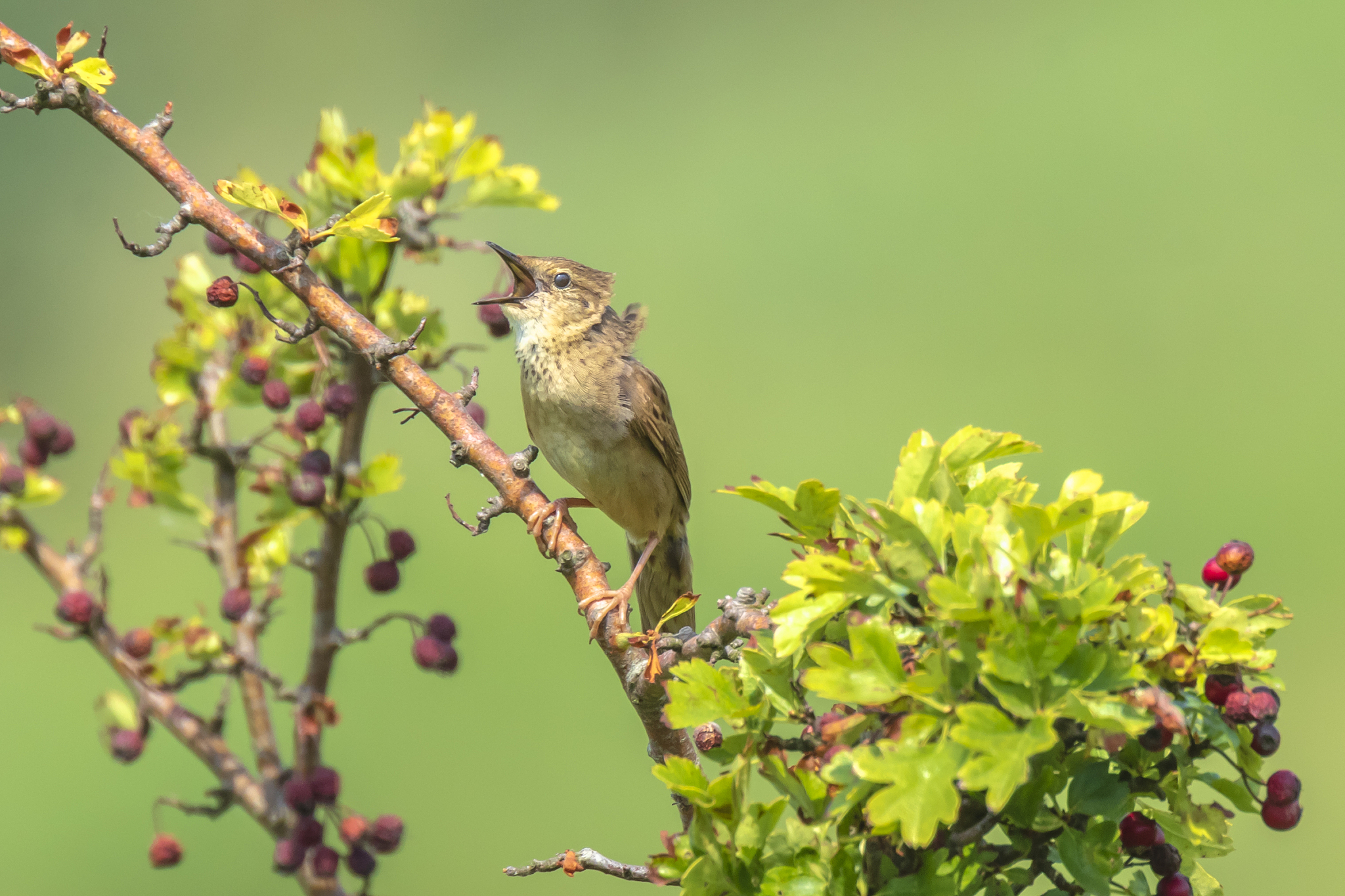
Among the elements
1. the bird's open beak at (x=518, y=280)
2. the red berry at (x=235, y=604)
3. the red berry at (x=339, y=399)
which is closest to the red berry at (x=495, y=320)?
the bird's open beak at (x=518, y=280)

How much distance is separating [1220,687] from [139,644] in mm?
1939

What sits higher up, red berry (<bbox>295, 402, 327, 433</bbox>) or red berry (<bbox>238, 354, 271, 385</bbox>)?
red berry (<bbox>238, 354, 271, 385</bbox>)

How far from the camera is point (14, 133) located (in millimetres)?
8445

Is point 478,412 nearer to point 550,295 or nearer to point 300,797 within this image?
point 550,295

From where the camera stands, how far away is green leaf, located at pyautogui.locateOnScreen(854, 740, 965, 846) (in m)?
0.99

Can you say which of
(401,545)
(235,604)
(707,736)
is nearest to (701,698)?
Result: (707,736)

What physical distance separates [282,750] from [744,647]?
4075 mm

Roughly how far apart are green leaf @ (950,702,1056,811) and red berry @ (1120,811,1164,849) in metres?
0.27

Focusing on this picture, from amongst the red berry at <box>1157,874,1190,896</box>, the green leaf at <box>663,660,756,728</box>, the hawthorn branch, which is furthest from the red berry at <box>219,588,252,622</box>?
the red berry at <box>1157,874,1190,896</box>

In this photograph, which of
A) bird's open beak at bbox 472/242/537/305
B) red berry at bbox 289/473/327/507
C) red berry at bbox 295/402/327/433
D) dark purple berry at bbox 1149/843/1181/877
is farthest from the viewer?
bird's open beak at bbox 472/242/537/305

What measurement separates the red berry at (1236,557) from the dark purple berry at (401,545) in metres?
1.45

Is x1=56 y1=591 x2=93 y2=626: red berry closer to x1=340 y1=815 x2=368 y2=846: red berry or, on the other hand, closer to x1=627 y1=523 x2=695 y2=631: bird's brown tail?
x1=340 y1=815 x2=368 y2=846: red berry

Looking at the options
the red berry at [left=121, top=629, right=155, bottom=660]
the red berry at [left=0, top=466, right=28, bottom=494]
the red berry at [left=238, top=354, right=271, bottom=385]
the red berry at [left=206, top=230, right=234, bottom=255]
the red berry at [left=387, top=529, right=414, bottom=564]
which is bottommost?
the red berry at [left=387, top=529, right=414, bottom=564]

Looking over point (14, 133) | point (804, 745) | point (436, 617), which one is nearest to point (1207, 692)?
point (804, 745)
